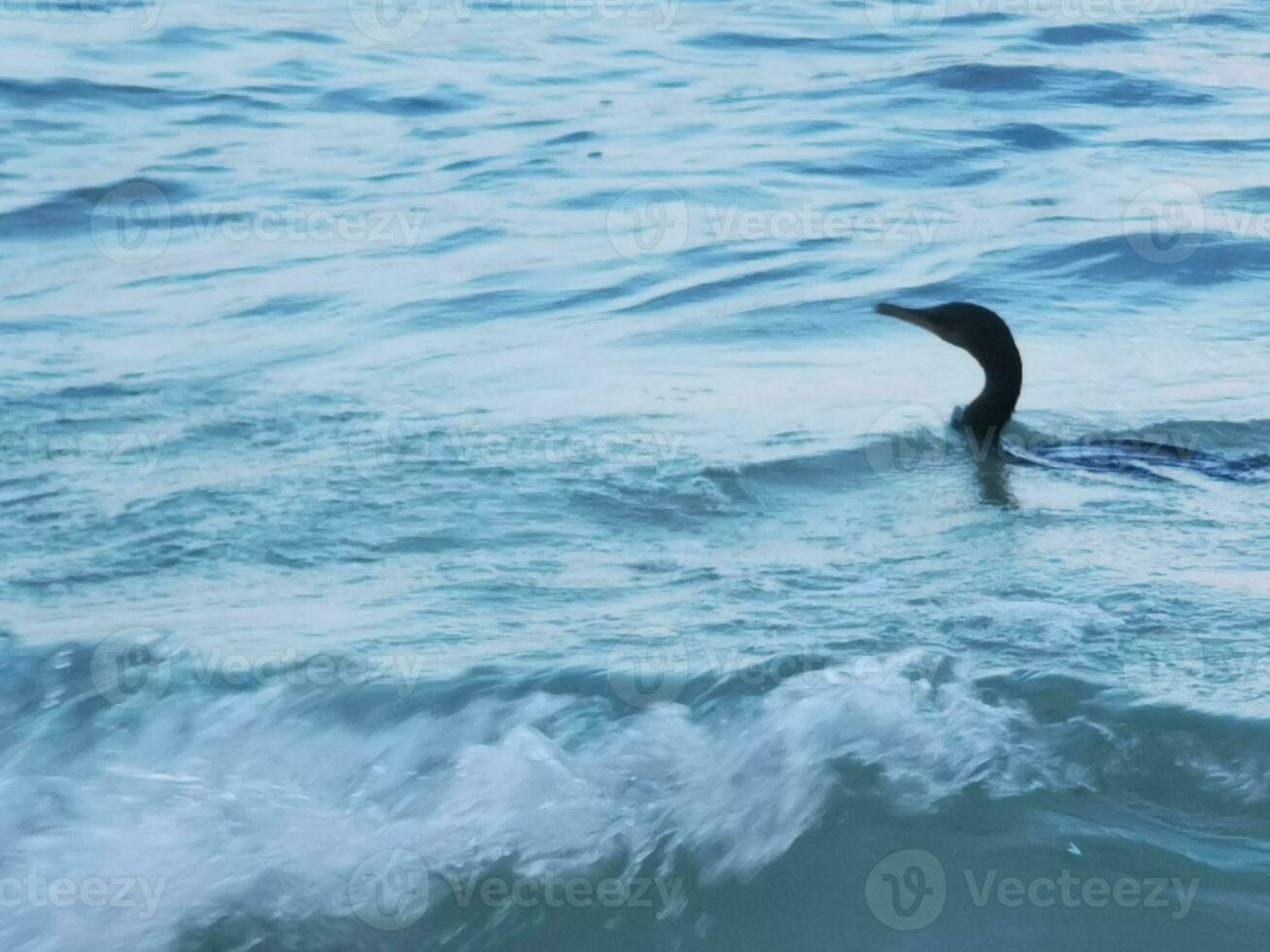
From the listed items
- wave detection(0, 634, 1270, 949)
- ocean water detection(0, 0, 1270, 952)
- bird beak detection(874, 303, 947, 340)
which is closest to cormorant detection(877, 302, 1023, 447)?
bird beak detection(874, 303, 947, 340)

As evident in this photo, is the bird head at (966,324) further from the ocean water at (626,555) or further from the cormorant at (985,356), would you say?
the ocean water at (626,555)

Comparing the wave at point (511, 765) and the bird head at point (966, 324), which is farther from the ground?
the bird head at point (966, 324)

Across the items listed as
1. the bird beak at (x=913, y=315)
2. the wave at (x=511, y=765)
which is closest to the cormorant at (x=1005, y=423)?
the bird beak at (x=913, y=315)

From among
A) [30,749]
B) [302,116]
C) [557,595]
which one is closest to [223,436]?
[557,595]

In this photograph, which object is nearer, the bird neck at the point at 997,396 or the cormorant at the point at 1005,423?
the cormorant at the point at 1005,423

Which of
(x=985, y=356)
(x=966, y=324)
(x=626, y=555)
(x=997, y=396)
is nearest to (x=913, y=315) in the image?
(x=966, y=324)

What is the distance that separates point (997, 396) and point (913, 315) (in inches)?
17.2

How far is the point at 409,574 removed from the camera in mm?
5410

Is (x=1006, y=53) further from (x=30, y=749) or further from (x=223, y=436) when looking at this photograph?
(x=30, y=749)

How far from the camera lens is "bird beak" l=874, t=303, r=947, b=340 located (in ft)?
22.9

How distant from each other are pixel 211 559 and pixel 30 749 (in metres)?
1.19

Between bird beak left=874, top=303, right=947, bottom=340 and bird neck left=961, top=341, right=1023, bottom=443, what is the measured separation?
0.91 ft

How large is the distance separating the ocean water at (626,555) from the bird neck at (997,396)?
16 cm

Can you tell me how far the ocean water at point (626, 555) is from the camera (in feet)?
12.7
